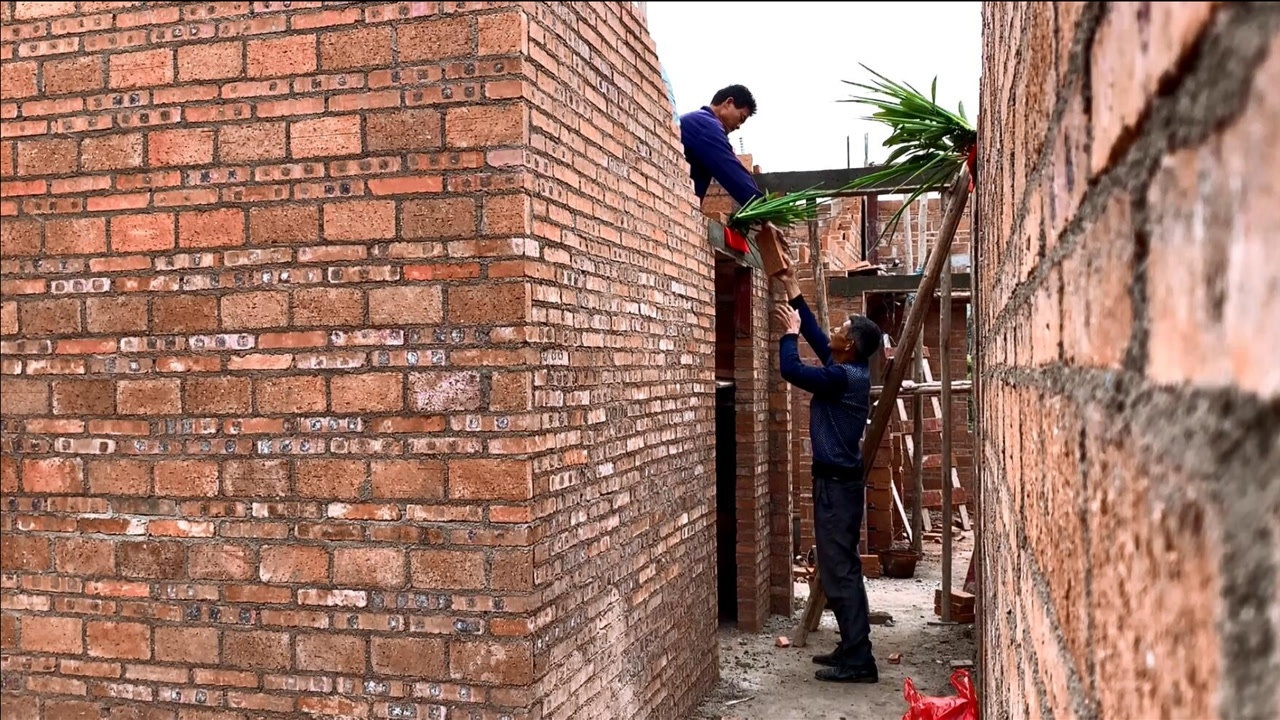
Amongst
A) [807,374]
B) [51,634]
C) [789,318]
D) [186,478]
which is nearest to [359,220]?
[186,478]

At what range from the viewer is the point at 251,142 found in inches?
128

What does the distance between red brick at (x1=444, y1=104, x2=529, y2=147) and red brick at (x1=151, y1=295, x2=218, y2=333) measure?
1079mm

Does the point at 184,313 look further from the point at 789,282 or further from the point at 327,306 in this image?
the point at 789,282

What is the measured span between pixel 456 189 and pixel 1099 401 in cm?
268

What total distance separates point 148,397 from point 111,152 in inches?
36.0

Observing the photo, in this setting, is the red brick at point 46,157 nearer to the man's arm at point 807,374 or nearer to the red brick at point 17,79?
the red brick at point 17,79

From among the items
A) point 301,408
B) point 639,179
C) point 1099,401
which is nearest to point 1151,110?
point 1099,401

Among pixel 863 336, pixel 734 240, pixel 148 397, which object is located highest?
pixel 734 240

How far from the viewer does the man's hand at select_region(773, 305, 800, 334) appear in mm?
6695

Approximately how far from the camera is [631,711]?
172 inches

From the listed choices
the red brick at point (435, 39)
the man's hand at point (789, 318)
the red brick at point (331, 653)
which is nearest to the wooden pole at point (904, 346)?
the man's hand at point (789, 318)

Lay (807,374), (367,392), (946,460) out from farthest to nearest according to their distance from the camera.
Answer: (946,460), (807,374), (367,392)

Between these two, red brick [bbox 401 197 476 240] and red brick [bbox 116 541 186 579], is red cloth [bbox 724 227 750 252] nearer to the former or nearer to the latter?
red brick [bbox 401 197 476 240]

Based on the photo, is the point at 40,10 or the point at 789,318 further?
the point at 789,318
